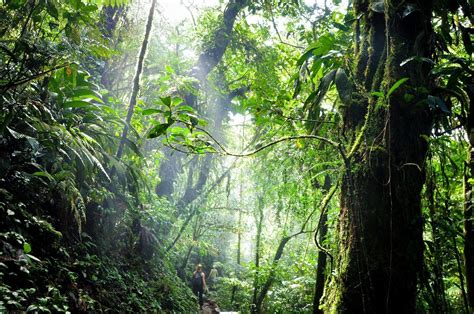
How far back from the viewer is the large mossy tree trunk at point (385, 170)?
5.15ft

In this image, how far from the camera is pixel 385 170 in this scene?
1694mm

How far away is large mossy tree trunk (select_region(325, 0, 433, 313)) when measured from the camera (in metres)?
1.57

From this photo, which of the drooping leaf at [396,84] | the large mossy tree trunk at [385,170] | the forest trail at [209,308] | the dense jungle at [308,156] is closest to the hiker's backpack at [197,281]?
the forest trail at [209,308]

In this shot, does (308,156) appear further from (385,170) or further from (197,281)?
(197,281)

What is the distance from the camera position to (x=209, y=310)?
1120 cm

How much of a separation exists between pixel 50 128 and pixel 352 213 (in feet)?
10.1

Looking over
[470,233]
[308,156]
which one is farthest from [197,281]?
[470,233]

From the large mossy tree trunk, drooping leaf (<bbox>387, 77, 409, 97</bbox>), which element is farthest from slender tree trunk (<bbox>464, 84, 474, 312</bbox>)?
drooping leaf (<bbox>387, 77, 409, 97</bbox>)

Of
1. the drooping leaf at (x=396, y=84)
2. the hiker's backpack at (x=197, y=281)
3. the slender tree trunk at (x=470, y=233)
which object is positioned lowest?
the hiker's backpack at (x=197, y=281)

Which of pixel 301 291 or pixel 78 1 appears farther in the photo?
pixel 301 291

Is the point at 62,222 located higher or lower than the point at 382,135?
lower

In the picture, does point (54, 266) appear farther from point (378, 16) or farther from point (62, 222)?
point (378, 16)

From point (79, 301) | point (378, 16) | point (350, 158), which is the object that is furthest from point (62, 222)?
point (378, 16)

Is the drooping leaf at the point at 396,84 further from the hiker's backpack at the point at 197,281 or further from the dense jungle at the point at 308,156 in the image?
the hiker's backpack at the point at 197,281
